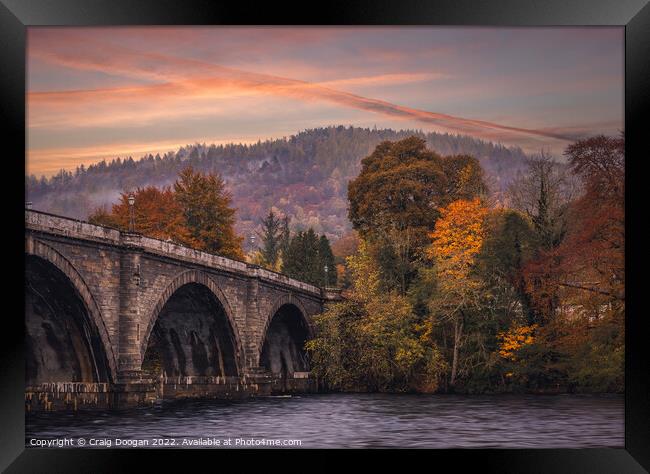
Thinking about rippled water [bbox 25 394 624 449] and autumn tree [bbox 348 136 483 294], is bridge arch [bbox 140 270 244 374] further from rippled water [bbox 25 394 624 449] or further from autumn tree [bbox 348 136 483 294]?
autumn tree [bbox 348 136 483 294]

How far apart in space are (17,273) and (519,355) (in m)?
22.5

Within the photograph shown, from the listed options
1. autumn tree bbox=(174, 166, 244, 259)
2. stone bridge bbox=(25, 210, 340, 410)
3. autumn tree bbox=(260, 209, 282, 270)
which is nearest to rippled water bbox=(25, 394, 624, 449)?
stone bridge bbox=(25, 210, 340, 410)

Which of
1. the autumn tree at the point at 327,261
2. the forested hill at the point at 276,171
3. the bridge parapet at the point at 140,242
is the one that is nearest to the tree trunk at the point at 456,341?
the forested hill at the point at 276,171

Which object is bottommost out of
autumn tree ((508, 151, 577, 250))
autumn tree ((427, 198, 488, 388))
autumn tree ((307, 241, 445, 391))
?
autumn tree ((307, 241, 445, 391))

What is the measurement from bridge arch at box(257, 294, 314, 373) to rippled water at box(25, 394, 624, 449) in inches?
390

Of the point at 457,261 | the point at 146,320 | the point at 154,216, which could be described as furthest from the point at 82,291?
the point at 457,261

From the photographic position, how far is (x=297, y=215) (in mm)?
39750

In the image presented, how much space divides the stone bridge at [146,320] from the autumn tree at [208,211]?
188 cm

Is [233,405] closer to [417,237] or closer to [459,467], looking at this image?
[417,237]

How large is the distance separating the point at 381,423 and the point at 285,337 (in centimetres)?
2206

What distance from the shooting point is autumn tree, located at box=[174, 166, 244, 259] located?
1579 inches

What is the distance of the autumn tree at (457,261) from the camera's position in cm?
3869

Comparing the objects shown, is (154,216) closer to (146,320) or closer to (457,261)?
(146,320)

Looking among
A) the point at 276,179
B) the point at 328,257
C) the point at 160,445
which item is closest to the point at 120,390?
the point at 276,179
